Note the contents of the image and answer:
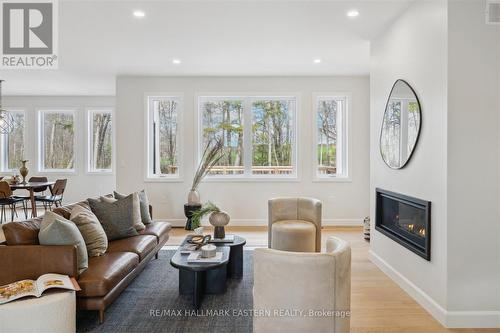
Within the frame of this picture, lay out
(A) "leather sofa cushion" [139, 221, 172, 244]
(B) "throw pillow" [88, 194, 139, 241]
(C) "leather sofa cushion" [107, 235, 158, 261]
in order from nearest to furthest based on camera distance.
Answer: (C) "leather sofa cushion" [107, 235, 158, 261] < (B) "throw pillow" [88, 194, 139, 241] < (A) "leather sofa cushion" [139, 221, 172, 244]

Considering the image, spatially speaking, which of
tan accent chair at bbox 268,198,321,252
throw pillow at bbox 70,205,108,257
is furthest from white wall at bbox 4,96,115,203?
throw pillow at bbox 70,205,108,257

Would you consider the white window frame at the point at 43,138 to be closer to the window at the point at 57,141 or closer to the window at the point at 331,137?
the window at the point at 57,141

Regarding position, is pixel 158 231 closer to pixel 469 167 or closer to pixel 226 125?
pixel 226 125

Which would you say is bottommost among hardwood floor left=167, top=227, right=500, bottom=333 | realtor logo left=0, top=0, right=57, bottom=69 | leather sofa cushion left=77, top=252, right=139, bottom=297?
hardwood floor left=167, top=227, right=500, bottom=333

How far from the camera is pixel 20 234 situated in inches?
97.8

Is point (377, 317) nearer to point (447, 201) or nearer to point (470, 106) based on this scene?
point (447, 201)

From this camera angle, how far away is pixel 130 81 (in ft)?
20.2

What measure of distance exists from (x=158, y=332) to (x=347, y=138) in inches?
193

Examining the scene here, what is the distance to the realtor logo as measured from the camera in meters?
3.37

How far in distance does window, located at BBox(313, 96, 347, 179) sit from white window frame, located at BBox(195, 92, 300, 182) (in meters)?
0.46

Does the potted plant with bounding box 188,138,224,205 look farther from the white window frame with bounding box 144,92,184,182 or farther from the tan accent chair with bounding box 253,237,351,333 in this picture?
the tan accent chair with bounding box 253,237,351,333

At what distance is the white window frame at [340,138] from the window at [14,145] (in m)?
7.26

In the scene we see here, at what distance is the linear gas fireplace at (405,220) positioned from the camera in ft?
9.35

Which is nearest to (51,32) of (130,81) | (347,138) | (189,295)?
(130,81)
